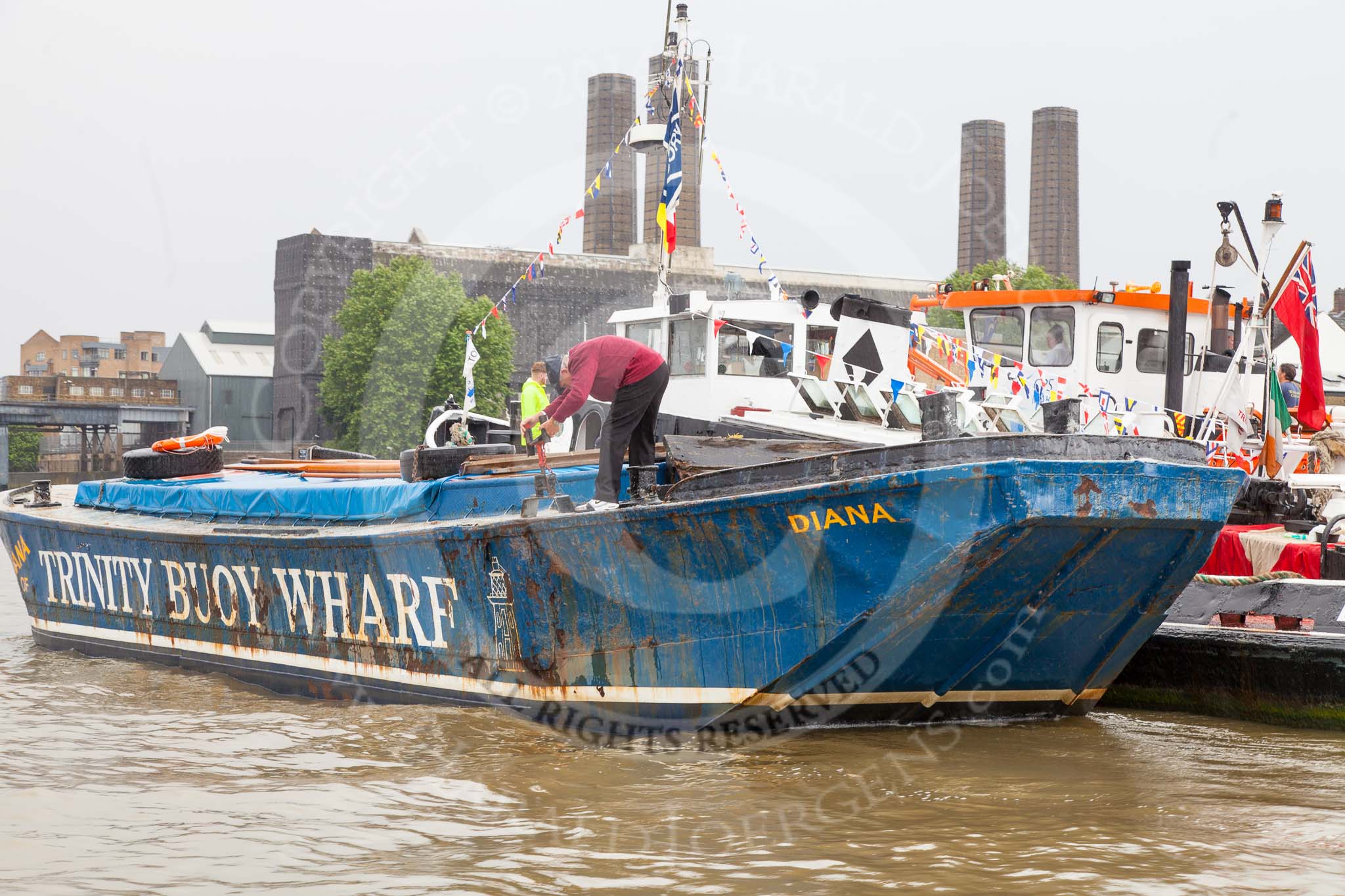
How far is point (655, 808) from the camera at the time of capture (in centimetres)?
599

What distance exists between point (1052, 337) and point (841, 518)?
8.38m

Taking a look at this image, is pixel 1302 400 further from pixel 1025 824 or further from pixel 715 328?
pixel 1025 824

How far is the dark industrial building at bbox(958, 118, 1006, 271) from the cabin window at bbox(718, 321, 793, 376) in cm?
4276

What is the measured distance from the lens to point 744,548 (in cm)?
672

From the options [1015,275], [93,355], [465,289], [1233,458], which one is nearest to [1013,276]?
[1015,275]

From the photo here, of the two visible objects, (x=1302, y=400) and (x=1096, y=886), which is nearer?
(x=1096, y=886)

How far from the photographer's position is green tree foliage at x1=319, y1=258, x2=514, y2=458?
43.6 m

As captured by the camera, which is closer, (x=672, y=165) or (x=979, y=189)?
(x=672, y=165)

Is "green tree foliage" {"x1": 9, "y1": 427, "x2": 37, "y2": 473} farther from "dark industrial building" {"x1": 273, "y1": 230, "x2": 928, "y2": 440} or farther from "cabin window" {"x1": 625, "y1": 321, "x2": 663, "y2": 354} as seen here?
"cabin window" {"x1": 625, "y1": 321, "x2": 663, "y2": 354}

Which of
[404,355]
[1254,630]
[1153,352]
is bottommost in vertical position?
[1254,630]

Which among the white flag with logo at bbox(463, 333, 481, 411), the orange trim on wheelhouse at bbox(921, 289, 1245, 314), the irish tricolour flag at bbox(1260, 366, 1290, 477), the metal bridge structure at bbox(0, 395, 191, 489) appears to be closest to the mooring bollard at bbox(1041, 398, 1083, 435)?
the irish tricolour flag at bbox(1260, 366, 1290, 477)

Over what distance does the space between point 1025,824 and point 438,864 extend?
2319 millimetres

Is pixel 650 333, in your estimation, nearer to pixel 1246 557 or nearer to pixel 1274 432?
pixel 1246 557

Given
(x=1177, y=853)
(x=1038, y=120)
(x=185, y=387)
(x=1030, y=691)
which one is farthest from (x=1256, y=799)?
(x=185, y=387)
